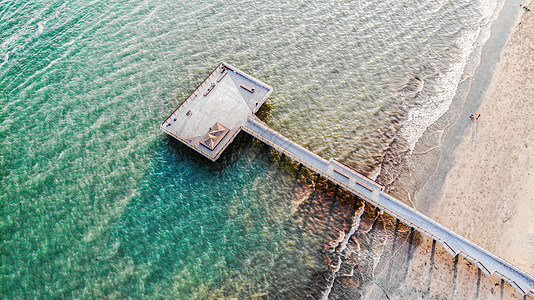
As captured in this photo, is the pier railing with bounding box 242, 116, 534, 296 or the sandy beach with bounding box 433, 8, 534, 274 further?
the sandy beach with bounding box 433, 8, 534, 274

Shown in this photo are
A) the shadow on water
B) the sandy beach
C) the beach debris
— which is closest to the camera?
the shadow on water

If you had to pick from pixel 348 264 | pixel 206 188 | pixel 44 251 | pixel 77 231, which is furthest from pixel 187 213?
pixel 348 264

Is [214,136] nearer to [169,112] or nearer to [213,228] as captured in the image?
[169,112]

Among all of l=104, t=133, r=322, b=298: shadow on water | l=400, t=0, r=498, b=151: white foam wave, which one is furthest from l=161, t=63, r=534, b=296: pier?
l=400, t=0, r=498, b=151: white foam wave

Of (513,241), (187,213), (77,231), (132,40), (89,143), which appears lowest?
(513,241)

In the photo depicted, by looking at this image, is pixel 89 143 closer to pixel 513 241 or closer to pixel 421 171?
pixel 421 171

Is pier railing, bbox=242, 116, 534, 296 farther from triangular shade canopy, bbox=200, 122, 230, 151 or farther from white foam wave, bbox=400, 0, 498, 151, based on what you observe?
white foam wave, bbox=400, 0, 498, 151

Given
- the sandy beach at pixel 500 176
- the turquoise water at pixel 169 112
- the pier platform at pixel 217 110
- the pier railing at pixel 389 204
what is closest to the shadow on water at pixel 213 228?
the turquoise water at pixel 169 112

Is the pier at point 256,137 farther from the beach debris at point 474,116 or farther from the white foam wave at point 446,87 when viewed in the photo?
the beach debris at point 474,116
